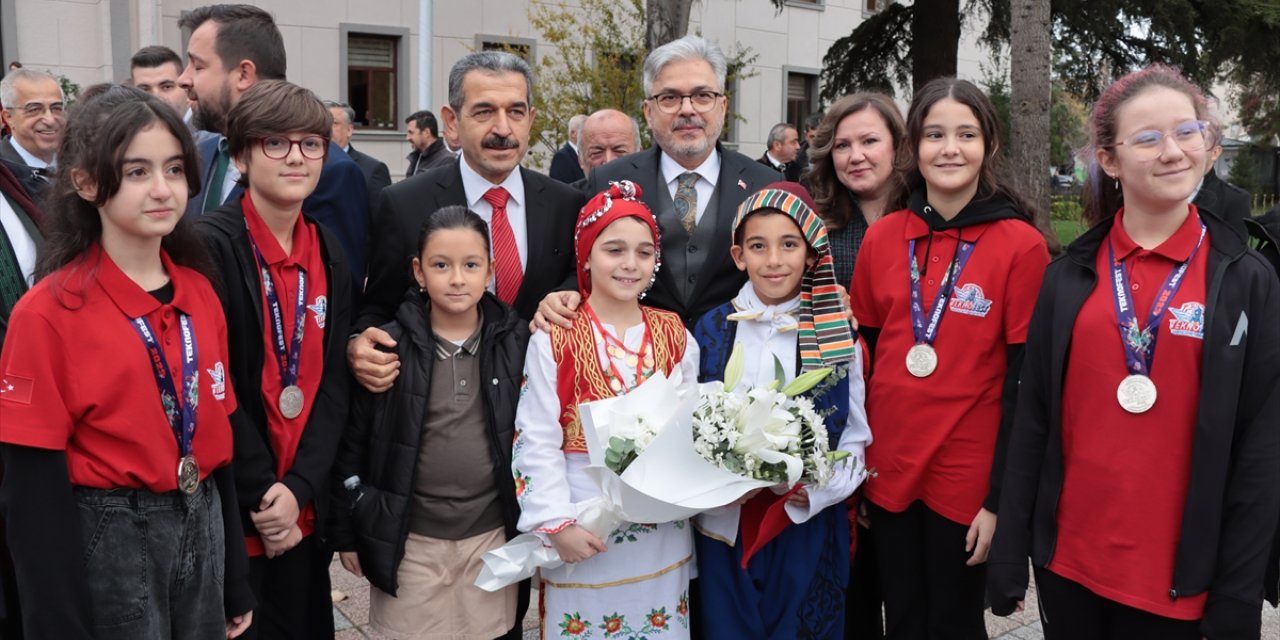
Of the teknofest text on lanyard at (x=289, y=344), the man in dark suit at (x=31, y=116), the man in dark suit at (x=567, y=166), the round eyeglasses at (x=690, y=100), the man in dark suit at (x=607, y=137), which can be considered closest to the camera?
the teknofest text on lanyard at (x=289, y=344)

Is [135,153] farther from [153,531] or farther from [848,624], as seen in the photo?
[848,624]

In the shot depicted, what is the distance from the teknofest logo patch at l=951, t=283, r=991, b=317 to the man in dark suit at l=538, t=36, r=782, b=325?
868 millimetres

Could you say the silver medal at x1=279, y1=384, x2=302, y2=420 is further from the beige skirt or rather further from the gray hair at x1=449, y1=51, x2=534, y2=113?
the gray hair at x1=449, y1=51, x2=534, y2=113

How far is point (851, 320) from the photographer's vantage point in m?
3.22

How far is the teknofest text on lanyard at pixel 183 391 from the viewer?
2.37 m

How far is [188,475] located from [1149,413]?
246cm

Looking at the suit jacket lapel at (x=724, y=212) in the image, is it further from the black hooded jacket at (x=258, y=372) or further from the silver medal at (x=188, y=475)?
the silver medal at (x=188, y=475)

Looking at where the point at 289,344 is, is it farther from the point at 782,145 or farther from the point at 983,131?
the point at 782,145

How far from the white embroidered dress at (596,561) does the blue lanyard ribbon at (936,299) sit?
29.4 inches

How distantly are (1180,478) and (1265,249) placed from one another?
80cm

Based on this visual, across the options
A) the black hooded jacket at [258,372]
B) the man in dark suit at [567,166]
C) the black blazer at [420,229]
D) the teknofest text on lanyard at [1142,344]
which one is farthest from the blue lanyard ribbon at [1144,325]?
the man in dark suit at [567,166]

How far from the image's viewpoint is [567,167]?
28.2 ft

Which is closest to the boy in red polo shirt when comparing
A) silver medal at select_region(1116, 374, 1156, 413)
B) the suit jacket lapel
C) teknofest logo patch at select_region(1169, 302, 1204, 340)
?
the suit jacket lapel

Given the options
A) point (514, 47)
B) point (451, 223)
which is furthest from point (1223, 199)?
point (514, 47)
